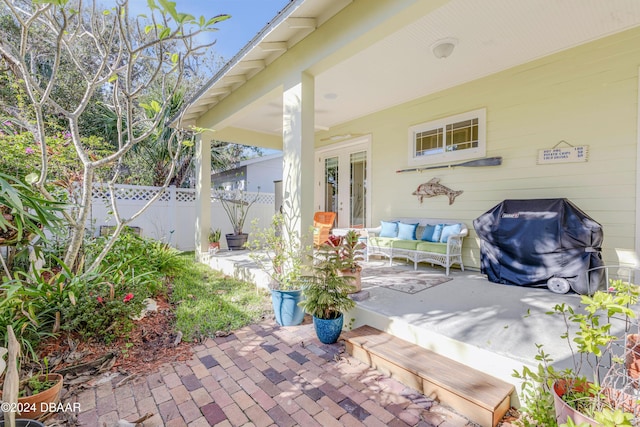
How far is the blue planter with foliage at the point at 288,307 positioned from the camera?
300 cm

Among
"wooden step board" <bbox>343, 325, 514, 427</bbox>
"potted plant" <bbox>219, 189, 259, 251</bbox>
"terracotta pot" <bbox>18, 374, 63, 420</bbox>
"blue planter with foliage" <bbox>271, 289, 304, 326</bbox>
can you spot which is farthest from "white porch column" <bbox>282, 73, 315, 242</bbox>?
"potted plant" <bbox>219, 189, 259, 251</bbox>

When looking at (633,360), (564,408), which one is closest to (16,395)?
(564,408)

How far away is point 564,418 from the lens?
1350 millimetres

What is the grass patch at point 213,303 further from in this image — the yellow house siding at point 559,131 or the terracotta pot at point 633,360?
the yellow house siding at point 559,131

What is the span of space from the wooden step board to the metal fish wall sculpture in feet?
10.1

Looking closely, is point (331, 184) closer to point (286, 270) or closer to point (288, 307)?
point (286, 270)

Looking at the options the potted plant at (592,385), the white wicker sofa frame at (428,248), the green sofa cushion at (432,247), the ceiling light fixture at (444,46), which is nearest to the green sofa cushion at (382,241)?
the white wicker sofa frame at (428,248)

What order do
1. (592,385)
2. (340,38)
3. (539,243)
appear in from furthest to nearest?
(539,243) → (340,38) → (592,385)

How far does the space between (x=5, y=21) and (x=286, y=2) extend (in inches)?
423

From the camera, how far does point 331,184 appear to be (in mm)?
7203

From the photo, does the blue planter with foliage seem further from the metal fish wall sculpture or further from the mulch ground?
the metal fish wall sculpture

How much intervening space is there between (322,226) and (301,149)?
246cm

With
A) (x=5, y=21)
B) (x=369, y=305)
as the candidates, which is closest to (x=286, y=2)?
(x=369, y=305)

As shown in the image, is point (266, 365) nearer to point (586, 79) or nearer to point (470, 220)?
point (470, 220)
